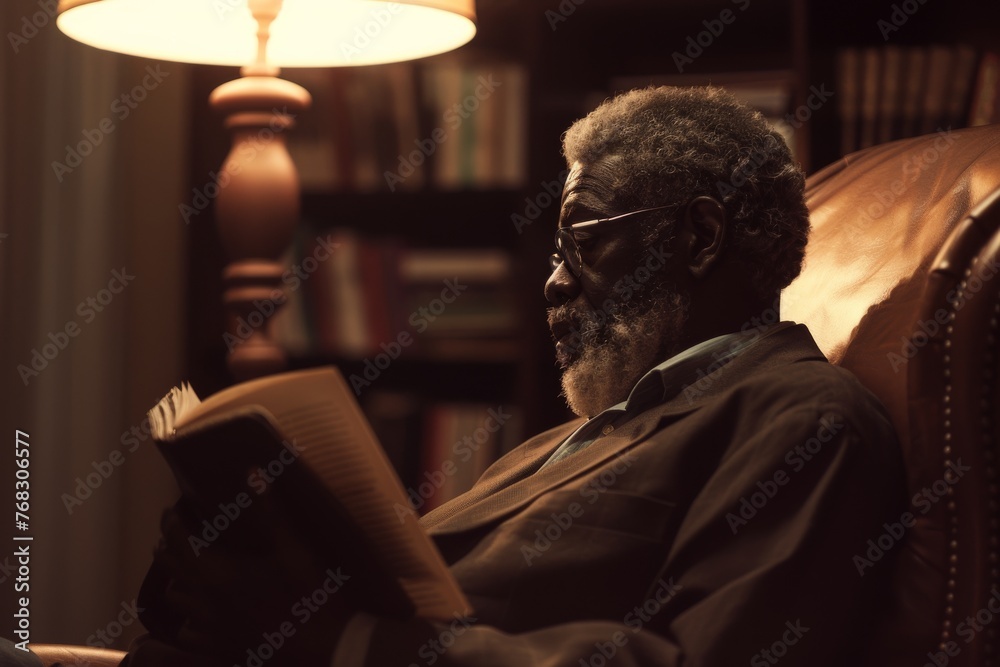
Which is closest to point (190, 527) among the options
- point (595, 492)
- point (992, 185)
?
point (595, 492)

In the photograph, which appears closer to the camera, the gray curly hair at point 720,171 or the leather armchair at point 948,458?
the leather armchair at point 948,458

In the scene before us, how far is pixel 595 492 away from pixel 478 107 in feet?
5.11

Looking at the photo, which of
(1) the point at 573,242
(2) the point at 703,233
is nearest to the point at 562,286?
(1) the point at 573,242

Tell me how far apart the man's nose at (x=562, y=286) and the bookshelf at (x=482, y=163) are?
1.08 metres

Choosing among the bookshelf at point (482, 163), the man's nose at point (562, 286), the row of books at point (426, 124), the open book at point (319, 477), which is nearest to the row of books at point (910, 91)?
the bookshelf at point (482, 163)

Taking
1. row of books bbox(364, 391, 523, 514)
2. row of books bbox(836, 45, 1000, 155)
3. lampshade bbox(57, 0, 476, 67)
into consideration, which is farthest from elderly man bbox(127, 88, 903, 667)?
row of books bbox(364, 391, 523, 514)

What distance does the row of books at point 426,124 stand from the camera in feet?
7.79

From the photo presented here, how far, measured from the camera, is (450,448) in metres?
2.38

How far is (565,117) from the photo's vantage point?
2.37 metres

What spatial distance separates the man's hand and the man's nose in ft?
1.60

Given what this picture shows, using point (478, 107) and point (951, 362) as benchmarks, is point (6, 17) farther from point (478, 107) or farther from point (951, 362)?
point (951, 362)

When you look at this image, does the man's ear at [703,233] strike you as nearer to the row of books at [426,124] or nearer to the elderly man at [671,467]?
the elderly man at [671,467]

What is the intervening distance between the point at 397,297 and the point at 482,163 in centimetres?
35

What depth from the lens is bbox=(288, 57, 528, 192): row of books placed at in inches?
93.5
